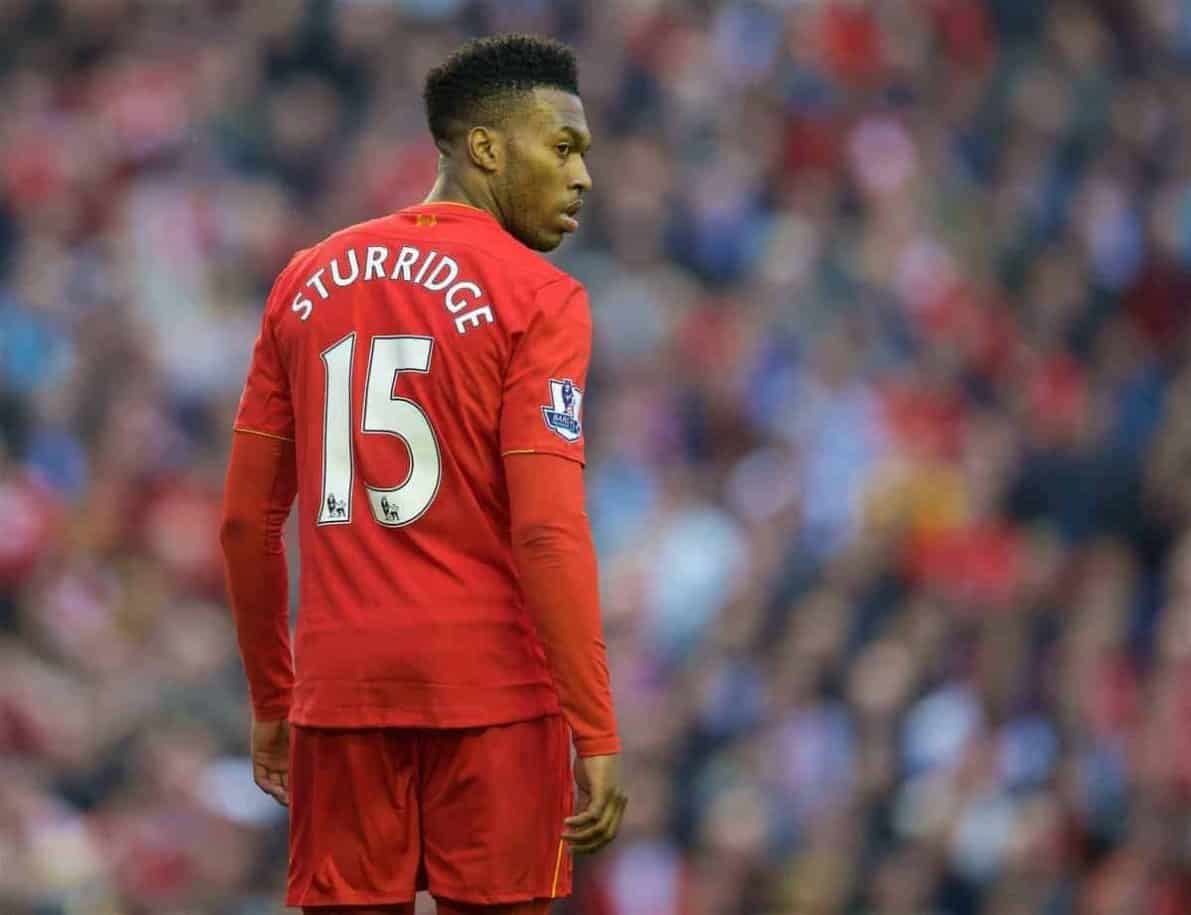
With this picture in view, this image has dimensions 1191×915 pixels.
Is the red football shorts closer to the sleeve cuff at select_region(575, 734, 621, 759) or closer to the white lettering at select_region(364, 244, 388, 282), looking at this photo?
the sleeve cuff at select_region(575, 734, 621, 759)

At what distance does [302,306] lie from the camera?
353cm

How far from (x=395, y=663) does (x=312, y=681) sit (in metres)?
0.15

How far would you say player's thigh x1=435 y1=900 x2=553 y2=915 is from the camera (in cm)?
345

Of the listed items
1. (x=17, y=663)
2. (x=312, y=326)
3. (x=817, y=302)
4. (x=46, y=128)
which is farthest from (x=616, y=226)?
(x=312, y=326)

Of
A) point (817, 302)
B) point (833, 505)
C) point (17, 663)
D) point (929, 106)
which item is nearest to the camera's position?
point (17, 663)

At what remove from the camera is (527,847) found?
3.46 metres

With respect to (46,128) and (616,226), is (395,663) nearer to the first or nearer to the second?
(616,226)

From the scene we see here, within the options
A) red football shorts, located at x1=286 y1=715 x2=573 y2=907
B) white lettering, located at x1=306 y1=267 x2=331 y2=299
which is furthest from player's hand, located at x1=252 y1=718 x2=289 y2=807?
white lettering, located at x1=306 y1=267 x2=331 y2=299

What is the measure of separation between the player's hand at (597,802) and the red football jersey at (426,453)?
0.62ft

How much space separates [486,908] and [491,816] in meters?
0.14

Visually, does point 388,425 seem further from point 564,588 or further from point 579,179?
point 579,179

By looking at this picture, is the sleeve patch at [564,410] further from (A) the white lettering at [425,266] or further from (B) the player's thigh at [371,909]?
(B) the player's thigh at [371,909]

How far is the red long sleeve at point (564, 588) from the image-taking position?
3330 millimetres

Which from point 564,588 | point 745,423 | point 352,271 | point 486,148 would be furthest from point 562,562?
point 745,423
